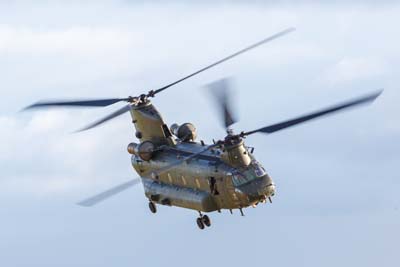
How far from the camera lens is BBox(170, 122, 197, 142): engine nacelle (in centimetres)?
9275

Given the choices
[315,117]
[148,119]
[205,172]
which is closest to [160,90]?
[148,119]

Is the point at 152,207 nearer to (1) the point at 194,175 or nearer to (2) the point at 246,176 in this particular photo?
(1) the point at 194,175

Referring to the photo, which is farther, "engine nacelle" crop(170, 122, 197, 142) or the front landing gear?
"engine nacelle" crop(170, 122, 197, 142)

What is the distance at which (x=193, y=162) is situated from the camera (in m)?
88.5

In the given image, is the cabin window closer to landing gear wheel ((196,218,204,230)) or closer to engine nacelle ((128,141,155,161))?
landing gear wheel ((196,218,204,230))

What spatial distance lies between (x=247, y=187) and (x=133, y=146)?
1243 cm

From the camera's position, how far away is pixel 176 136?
93688 millimetres

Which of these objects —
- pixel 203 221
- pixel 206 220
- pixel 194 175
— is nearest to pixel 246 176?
pixel 194 175

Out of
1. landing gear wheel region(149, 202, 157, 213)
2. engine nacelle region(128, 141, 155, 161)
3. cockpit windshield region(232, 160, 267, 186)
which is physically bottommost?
landing gear wheel region(149, 202, 157, 213)

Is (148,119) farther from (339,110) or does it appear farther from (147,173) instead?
(339,110)

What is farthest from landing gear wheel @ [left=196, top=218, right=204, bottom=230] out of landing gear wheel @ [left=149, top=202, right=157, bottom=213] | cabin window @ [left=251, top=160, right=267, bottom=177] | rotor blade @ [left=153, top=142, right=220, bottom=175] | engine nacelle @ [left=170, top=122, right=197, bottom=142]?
engine nacelle @ [left=170, top=122, right=197, bottom=142]

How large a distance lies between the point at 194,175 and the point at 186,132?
545cm

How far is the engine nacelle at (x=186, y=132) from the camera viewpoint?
92.8 m

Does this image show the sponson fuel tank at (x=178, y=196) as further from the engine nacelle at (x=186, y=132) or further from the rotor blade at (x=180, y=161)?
the engine nacelle at (x=186, y=132)
